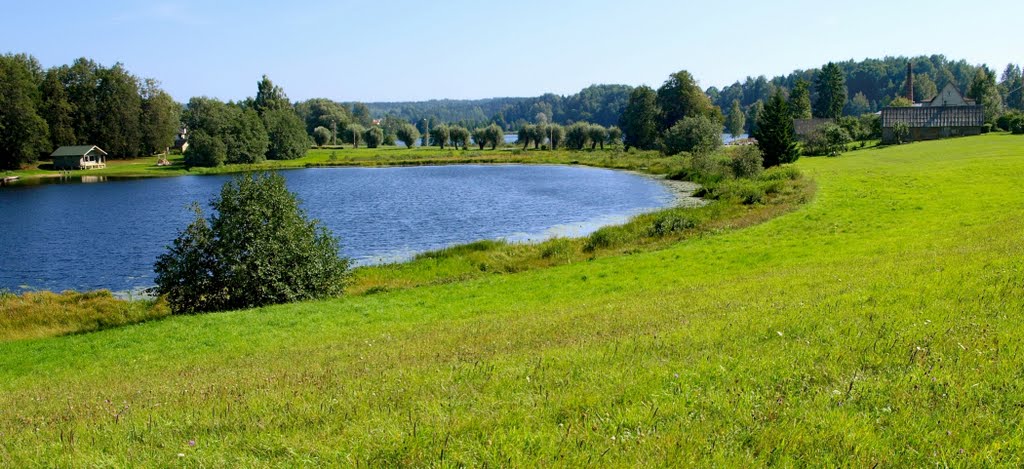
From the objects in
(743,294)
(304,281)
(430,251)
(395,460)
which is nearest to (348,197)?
(430,251)

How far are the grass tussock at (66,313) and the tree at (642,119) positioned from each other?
379 ft

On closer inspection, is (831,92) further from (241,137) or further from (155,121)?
(155,121)

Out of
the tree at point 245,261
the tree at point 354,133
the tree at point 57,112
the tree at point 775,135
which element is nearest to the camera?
the tree at point 245,261

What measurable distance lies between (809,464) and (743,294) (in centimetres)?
998

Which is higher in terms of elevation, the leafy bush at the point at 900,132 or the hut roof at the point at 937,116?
the hut roof at the point at 937,116

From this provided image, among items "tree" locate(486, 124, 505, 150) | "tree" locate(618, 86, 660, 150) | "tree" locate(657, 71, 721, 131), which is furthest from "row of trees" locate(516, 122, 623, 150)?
"tree" locate(657, 71, 721, 131)

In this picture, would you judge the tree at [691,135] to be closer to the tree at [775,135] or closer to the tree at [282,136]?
the tree at [775,135]

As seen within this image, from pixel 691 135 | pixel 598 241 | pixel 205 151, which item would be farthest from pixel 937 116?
pixel 205 151

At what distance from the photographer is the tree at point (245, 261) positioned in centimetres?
2584

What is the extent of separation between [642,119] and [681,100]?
883cm

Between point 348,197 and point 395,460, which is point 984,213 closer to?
point 395,460

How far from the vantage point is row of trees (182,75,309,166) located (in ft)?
387

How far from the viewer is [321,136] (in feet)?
586

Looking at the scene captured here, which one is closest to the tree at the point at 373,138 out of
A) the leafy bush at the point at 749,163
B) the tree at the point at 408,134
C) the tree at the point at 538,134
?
the tree at the point at 408,134
